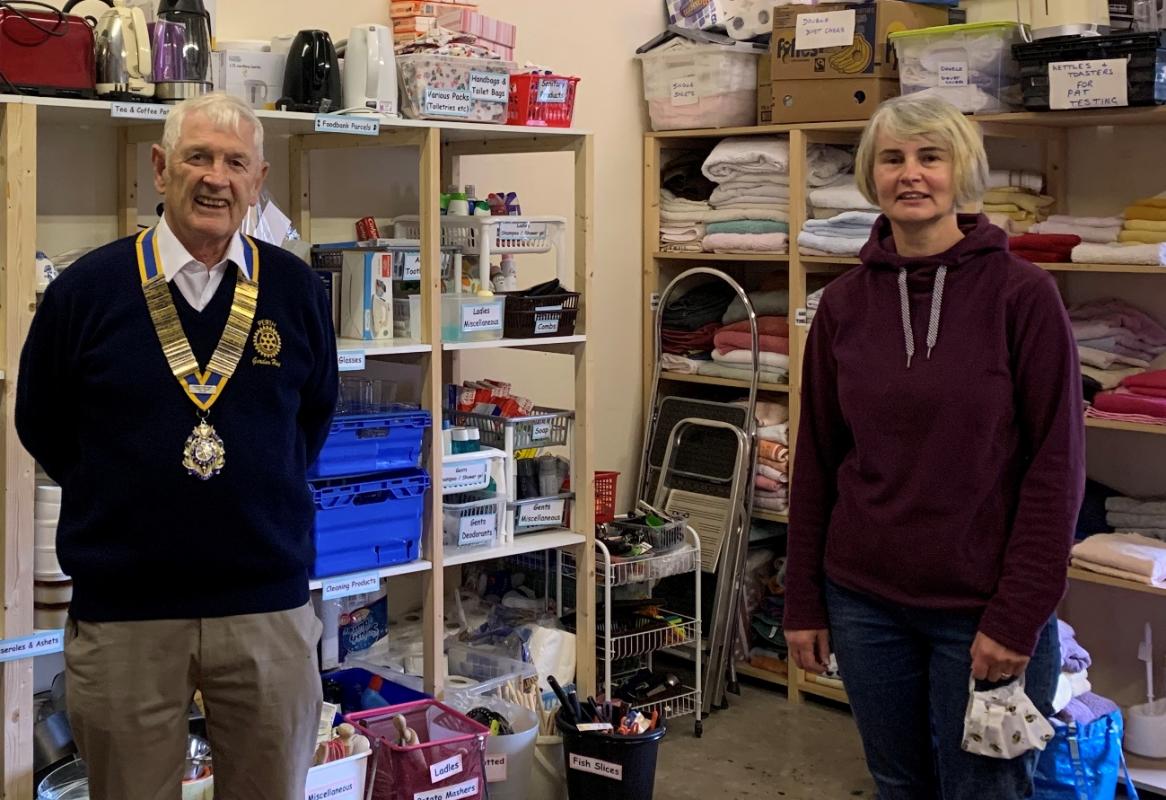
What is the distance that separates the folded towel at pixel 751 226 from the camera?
13.6 ft

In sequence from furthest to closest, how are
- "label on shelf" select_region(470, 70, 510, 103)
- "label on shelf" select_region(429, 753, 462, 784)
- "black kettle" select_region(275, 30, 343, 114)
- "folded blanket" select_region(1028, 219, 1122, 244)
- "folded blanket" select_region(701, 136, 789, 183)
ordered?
"folded blanket" select_region(701, 136, 789, 183), "folded blanket" select_region(1028, 219, 1122, 244), "label on shelf" select_region(470, 70, 510, 103), "black kettle" select_region(275, 30, 343, 114), "label on shelf" select_region(429, 753, 462, 784)

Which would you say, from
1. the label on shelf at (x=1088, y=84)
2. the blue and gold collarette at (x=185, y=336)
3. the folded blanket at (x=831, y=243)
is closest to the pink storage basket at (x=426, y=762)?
the blue and gold collarette at (x=185, y=336)

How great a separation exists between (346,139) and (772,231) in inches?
55.7

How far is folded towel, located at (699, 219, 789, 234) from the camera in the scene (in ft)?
13.6

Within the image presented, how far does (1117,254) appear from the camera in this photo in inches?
134

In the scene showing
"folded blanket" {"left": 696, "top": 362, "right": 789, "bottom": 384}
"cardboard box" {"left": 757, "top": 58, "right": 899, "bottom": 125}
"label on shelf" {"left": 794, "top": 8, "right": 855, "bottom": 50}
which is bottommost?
"folded blanket" {"left": 696, "top": 362, "right": 789, "bottom": 384}

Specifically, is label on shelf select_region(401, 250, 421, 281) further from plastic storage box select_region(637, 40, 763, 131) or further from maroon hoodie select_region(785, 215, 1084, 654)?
maroon hoodie select_region(785, 215, 1084, 654)

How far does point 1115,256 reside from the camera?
3.42 m

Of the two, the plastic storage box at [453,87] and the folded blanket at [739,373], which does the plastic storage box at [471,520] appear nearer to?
the plastic storage box at [453,87]

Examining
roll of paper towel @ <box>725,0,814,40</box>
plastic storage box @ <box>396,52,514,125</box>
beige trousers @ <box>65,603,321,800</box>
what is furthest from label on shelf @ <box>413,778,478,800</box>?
roll of paper towel @ <box>725,0,814,40</box>

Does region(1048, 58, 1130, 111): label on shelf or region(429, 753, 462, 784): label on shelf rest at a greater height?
region(1048, 58, 1130, 111): label on shelf

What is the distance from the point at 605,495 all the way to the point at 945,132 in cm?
222

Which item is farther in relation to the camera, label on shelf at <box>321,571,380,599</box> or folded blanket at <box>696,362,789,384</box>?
folded blanket at <box>696,362,789,384</box>

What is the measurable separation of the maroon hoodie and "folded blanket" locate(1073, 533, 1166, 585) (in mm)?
1657
